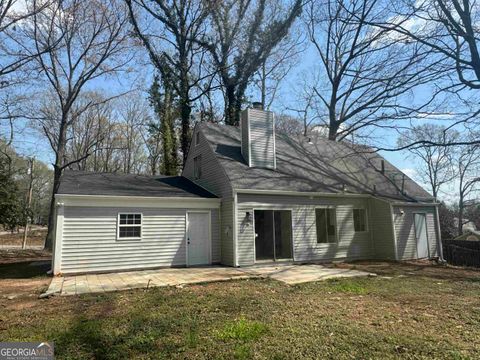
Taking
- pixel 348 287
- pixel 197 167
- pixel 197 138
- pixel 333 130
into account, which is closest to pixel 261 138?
pixel 197 138

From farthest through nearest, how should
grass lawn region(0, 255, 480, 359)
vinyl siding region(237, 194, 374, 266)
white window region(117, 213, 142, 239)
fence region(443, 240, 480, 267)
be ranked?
fence region(443, 240, 480, 267) → vinyl siding region(237, 194, 374, 266) → white window region(117, 213, 142, 239) → grass lawn region(0, 255, 480, 359)

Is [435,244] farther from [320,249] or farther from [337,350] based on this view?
[337,350]

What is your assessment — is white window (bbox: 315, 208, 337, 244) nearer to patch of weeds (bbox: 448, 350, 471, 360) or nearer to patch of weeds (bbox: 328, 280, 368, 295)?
patch of weeds (bbox: 328, 280, 368, 295)

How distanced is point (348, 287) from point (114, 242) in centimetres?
740

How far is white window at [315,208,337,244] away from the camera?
14594mm

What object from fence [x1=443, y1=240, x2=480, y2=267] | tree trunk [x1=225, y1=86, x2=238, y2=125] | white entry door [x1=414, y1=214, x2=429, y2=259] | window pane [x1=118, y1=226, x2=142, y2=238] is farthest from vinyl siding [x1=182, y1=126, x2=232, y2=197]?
fence [x1=443, y1=240, x2=480, y2=267]

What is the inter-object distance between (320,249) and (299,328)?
923 cm

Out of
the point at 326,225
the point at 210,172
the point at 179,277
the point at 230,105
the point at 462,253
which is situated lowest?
the point at 462,253

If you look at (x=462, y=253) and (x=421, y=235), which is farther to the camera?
(x=462, y=253)

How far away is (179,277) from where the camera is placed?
10.0 m

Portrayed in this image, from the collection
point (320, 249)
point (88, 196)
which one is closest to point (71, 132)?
point (88, 196)

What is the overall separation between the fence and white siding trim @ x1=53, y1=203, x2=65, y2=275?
17.8 metres

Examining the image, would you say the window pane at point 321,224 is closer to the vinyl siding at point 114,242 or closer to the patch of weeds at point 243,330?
the vinyl siding at point 114,242

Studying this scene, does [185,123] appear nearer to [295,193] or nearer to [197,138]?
[197,138]
